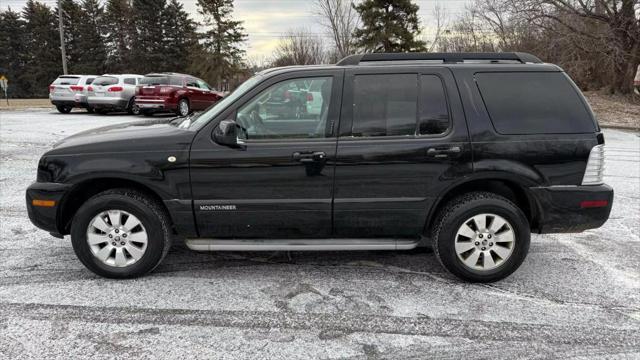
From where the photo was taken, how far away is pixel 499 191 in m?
4.13

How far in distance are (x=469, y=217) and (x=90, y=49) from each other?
2639 inches

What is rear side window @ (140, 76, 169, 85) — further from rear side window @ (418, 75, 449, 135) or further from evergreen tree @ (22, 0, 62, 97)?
evergreen tree @ (22, 0, 62, 97)

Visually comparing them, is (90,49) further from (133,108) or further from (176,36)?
(133,108)

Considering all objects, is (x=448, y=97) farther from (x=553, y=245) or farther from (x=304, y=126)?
(x=553, y=245)

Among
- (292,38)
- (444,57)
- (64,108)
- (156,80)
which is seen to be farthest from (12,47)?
(444,57)

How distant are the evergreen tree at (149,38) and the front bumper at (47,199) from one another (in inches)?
2299

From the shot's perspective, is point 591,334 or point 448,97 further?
point 448,97

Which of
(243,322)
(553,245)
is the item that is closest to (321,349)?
(243,322)

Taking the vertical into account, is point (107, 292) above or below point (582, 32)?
below

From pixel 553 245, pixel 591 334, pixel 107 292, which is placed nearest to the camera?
pixel 591 334

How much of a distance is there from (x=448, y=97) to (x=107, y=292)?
10.3 feet

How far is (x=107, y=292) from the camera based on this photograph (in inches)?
149

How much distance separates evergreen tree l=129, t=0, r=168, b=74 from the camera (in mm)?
58500

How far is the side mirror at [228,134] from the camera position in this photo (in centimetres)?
370
